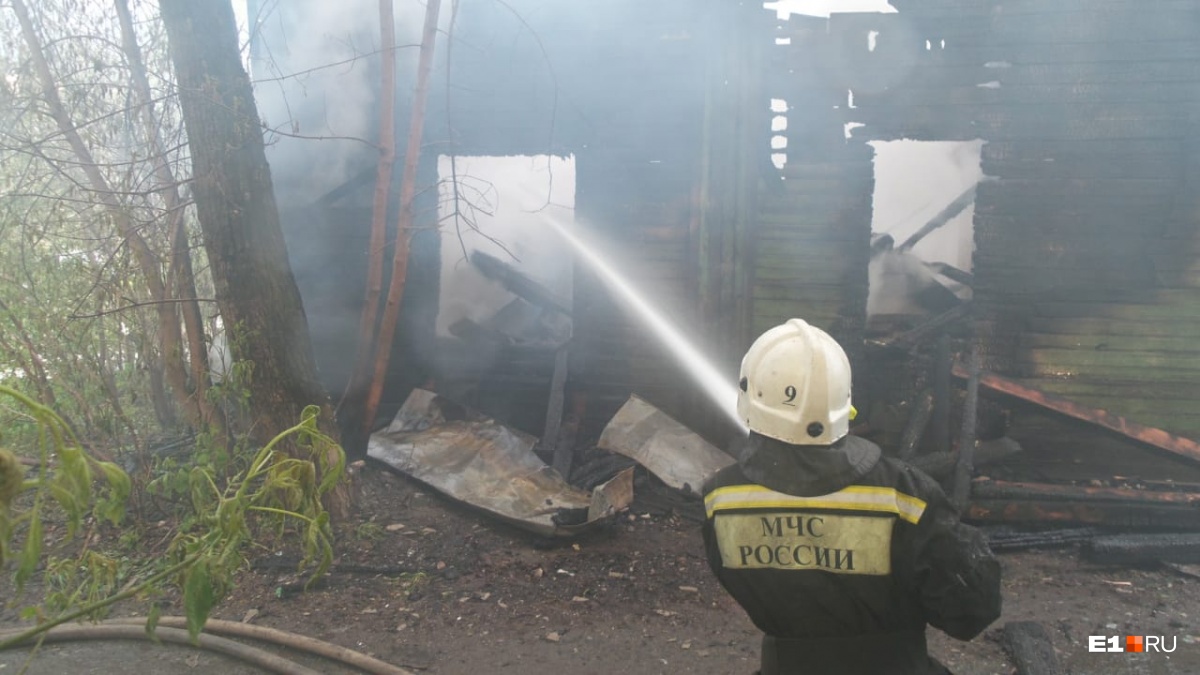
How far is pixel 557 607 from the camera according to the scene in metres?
4.55

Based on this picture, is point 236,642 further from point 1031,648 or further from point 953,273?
point 953,273

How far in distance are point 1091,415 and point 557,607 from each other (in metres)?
4.53

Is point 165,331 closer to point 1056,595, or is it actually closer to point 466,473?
point 466,473

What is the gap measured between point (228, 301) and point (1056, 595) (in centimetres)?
540

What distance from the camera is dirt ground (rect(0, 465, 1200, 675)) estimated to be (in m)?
3.96

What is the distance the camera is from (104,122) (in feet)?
19.6

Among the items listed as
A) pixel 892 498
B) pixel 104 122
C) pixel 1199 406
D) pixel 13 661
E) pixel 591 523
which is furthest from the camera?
pixel 1199 406

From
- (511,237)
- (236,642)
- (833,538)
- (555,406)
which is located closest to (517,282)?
(555,406)

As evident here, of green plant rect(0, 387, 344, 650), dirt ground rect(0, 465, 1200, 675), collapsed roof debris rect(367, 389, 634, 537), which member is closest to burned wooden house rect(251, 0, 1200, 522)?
collapsed roof debris rect(367, 389, 634, 537)

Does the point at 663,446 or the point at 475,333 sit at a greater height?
the point at 475,333

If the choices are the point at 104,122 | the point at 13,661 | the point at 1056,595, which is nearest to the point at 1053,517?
the point at 1056,595

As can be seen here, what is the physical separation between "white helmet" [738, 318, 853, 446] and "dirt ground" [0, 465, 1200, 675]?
2.27 meters

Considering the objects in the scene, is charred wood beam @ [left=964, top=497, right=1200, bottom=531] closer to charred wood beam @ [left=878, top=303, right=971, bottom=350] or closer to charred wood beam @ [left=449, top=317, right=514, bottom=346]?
charred wood beam @ [left=878, top=303, right=971, bottom=350]

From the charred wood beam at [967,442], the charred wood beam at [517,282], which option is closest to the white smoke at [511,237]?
the charred wood beam at [517,282]
